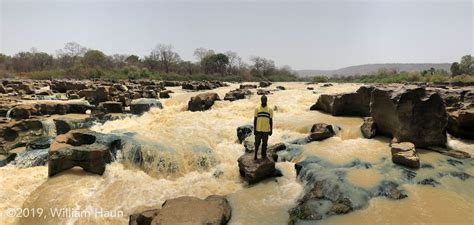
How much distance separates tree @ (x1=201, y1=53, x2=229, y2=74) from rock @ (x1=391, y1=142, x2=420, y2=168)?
2348 inches

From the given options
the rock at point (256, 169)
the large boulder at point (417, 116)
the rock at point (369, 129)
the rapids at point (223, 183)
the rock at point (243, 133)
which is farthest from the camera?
the rock at point (243, 133)

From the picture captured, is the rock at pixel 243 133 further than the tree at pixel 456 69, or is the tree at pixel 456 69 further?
the tree at pixel 456 69

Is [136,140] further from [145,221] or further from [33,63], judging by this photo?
[33,63]

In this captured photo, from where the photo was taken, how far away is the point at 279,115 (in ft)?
46.6

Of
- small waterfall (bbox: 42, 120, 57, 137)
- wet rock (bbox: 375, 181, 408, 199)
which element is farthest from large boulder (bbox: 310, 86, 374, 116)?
small waterfall (bbox: 42, 120, 57, 137)

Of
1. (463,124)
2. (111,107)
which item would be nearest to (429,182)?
(463,124)

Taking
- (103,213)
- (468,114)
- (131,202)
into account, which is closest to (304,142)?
(468,114)

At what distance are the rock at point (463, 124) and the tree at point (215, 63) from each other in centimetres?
5797

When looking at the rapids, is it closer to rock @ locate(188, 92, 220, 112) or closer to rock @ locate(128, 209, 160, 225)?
rock @ locate(128, 209, 160, 225)

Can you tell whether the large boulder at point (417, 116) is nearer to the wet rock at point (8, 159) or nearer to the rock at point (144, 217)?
the rock at point (144, 217)

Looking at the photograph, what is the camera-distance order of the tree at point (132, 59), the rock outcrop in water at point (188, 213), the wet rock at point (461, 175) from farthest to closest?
the tree at point (132, 59)
the wet rock at point (461, 175)
the rock outcrop in water at point (188, 213)

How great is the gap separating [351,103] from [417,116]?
13.1ft

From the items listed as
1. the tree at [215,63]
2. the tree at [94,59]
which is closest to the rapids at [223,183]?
the tree at [215,63]

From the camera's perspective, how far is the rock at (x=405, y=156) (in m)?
7.49
